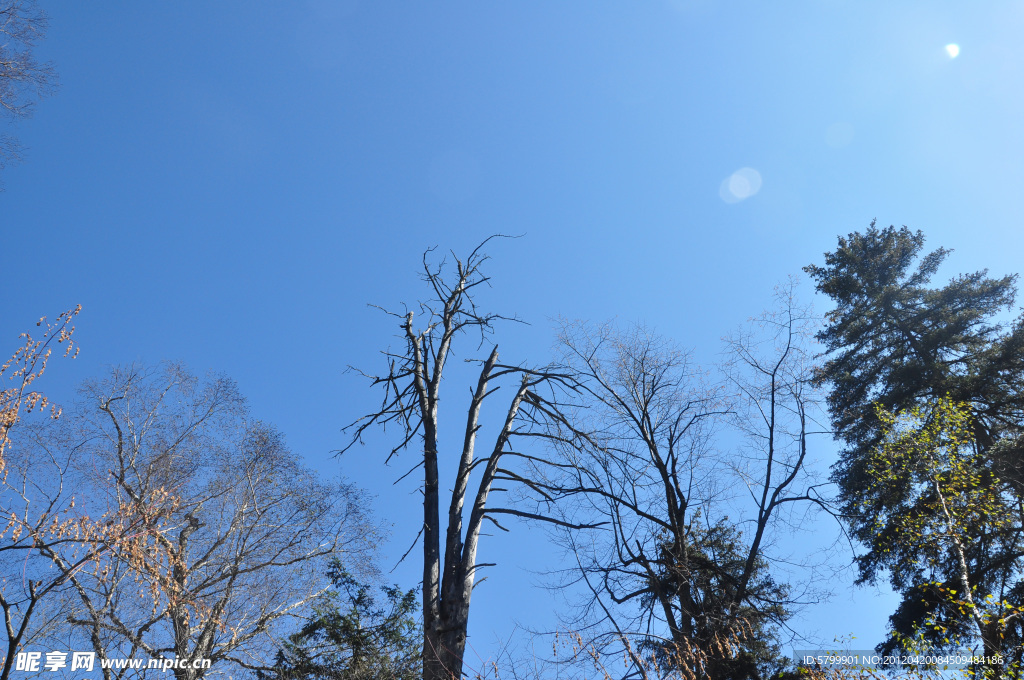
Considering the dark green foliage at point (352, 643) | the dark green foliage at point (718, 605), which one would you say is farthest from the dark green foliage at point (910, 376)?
the dark green foliage at point (352, 643)

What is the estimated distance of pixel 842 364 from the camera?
12.7 meters

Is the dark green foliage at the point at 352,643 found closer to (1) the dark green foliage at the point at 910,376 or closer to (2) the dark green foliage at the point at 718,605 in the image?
(2) the dark green foliage at the point at 718,605

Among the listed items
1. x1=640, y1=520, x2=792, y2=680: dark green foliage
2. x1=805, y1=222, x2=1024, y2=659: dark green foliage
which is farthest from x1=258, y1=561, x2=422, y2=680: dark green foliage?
x1=805, y1=222, x2=1024, y2=659: dark green foliage

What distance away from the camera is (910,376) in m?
11.5

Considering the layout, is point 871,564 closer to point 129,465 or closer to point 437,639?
point 437,639

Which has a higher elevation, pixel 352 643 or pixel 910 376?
pixel 910 376

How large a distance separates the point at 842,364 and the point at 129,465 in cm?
1569

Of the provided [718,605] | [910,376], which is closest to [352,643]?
[718,605]

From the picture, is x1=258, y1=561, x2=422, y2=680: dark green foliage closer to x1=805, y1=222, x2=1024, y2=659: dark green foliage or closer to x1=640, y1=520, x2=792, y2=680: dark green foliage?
x1=640, y1=520, x2=792, y2=680: dark green foliage

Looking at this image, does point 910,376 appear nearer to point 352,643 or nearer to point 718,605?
point 718,605

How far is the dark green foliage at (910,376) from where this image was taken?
9344 mm

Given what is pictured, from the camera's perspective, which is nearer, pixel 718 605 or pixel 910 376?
pixel 718 605

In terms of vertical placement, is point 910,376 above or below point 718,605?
above

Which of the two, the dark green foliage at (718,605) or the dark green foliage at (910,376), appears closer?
the dark green foliage at (718,605)
